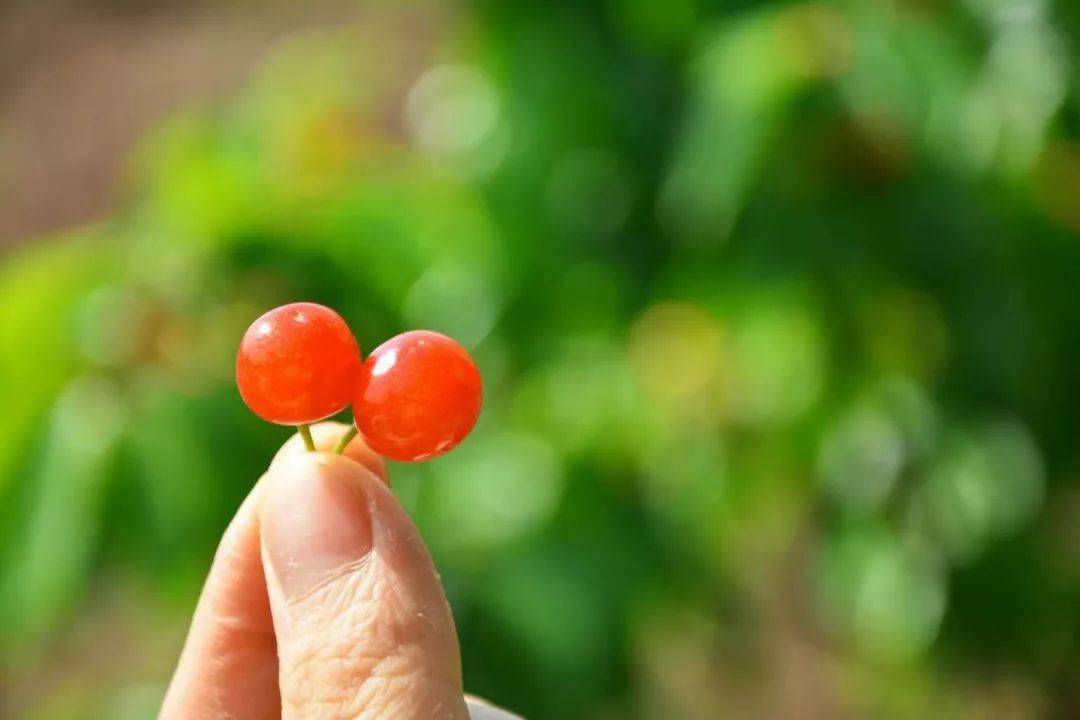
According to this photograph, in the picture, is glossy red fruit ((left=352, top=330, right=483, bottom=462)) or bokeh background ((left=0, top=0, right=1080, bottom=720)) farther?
bokeh background ((left=0, top=0, right=1080, bottom=720))

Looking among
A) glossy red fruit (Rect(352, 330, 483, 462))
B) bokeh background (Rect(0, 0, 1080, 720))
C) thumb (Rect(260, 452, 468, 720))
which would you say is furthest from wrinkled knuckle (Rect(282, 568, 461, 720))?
bokeh background (Rect(0, 0, 1080, 720))

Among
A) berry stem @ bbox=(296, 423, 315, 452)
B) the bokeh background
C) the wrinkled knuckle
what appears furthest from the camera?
the bokeh background

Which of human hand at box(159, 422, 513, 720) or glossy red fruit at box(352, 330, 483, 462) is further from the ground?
glossy red fruit at box(352, 330, 483, 462)

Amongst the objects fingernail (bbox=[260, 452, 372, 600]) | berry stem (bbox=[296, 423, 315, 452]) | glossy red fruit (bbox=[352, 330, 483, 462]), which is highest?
glossy red fruit (bbox=[352, 330, 483, 462])

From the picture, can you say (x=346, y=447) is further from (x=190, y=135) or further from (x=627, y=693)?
(x=190, y=135)

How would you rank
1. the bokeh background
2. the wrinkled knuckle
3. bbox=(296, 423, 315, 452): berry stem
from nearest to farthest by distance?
the wrinkled knuckle < bbox=(296, 423, 315, 452): berry stem < the bokeh background

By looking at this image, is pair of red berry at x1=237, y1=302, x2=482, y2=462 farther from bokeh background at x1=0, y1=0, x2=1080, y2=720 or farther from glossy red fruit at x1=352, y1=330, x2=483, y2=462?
bokeh background at x1=0, y1=0, x2=1080, y2=720
